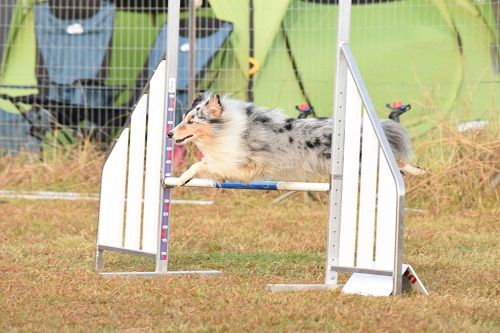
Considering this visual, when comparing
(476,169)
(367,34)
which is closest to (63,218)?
(476,169)

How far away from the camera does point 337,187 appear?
17.4 feet

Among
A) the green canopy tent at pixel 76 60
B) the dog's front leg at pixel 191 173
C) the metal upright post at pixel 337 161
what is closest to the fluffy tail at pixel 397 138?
the metal upright post at pixel 337 161

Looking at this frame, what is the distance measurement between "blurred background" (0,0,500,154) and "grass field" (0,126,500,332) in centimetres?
90

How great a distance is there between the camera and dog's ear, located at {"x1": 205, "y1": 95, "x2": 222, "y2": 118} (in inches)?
221

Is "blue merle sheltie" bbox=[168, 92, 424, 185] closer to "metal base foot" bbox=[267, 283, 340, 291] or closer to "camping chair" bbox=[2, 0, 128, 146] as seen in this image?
"metal base foot" bbox=[267, 283, 340, 291]

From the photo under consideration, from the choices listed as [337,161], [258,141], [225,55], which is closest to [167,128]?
[258,141]

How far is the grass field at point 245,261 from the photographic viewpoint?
4.53 meters

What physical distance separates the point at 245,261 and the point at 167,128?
1.06m

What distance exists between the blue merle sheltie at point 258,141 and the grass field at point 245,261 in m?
0.57

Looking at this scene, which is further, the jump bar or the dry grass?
the dry grass

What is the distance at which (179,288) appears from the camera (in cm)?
527

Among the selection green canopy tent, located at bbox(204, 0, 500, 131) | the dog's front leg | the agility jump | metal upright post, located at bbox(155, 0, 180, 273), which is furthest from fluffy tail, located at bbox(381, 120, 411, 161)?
green canopy tent, located at bbox(204, 0, 500, 131)

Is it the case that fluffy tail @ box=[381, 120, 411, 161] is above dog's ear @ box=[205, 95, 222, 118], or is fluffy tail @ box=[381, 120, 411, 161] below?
below

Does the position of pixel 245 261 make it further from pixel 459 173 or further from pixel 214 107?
pixel 459 173
